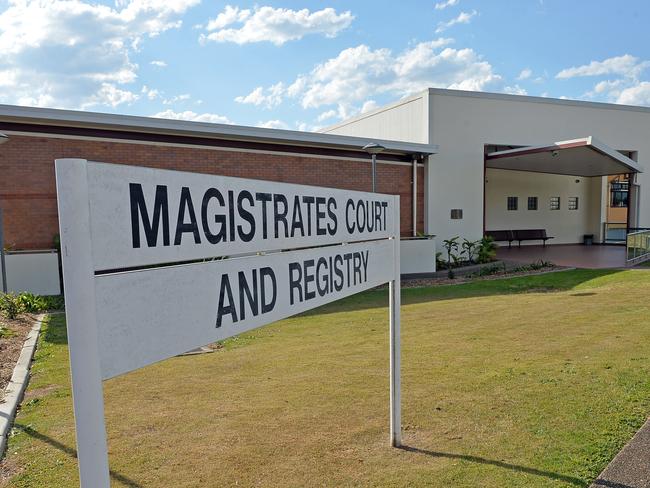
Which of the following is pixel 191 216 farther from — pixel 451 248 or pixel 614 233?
pixel 614 233

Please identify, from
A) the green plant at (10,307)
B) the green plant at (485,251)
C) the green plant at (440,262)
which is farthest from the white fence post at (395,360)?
the green plant at (485,251)

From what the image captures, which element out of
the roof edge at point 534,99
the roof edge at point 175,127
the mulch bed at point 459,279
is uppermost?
the roof edge at point 534,99

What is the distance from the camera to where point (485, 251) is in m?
18.0

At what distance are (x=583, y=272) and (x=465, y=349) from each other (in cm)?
986

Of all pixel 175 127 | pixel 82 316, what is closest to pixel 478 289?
pixel 175 127

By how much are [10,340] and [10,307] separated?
6.90 ft

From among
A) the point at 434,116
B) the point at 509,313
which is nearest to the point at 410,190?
the point at 434,116

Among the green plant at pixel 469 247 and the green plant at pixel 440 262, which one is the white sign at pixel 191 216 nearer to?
the green plant at pixel 440 262

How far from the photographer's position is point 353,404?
4.69 meters

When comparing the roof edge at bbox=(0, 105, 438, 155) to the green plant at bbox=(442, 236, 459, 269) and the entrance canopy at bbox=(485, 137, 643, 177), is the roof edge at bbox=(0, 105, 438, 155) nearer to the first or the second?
the green plant at bbox=(442, 236, 459, 269)

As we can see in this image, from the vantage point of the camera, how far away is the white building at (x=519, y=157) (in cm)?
1800

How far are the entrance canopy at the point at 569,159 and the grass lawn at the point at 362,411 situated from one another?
974 cm

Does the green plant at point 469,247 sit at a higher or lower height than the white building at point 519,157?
lower

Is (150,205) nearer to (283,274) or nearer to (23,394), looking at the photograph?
(283,274)
